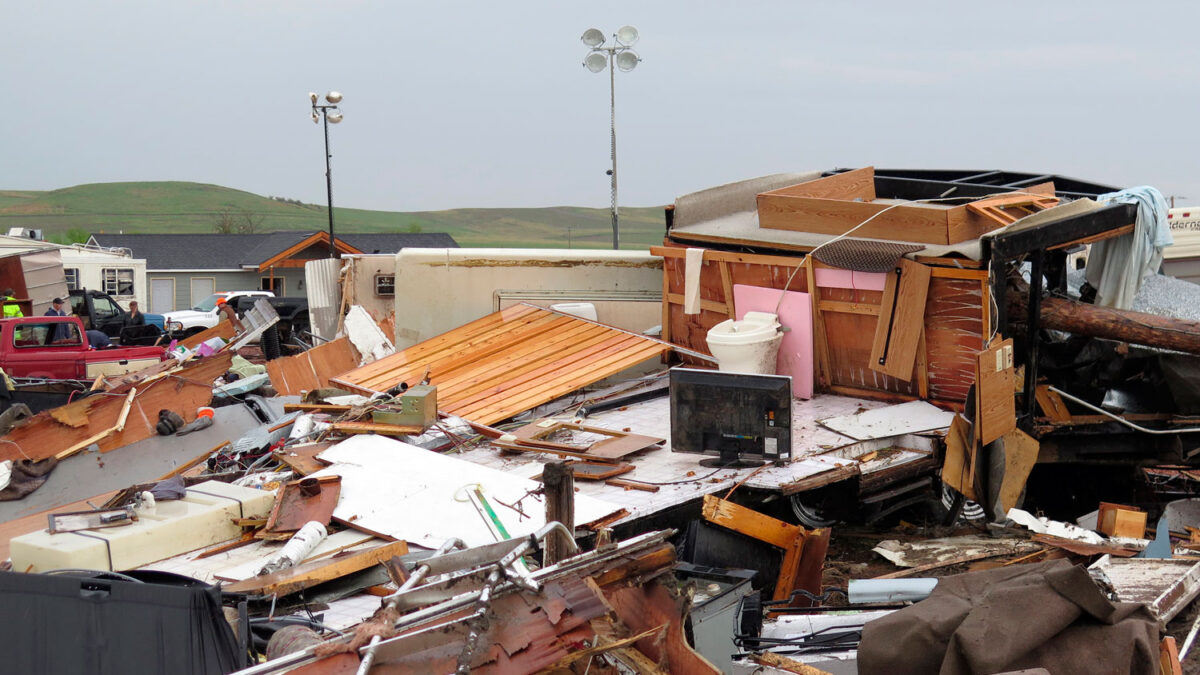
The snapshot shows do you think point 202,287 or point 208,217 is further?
point 208,217

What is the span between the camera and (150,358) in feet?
70.6

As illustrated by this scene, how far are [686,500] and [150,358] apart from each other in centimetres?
1543

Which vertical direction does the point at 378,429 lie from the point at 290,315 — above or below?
above

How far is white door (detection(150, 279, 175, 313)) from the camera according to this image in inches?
1870

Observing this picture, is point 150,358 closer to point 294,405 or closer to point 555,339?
point 294,405

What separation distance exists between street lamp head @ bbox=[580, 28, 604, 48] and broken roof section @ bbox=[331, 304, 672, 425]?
387 inches

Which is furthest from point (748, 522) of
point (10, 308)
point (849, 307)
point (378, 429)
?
point (10, 308)

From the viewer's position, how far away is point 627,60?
23562mm

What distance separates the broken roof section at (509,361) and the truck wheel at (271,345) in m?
8.98

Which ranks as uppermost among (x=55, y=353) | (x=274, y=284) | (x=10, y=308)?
(x=10, y=308)

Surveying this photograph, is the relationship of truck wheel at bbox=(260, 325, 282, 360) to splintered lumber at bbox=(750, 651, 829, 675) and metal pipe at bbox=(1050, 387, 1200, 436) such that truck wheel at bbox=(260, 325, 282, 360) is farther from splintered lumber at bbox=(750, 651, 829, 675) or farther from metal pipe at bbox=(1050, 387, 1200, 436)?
splintered lumber at bbox=(750, 651, 829, 675)

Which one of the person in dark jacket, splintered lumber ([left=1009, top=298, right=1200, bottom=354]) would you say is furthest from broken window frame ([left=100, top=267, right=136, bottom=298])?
splintered lumber ([left=1009, top=298, right=1200, bottom=354])

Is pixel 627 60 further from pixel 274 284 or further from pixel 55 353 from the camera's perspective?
pixel 274 284

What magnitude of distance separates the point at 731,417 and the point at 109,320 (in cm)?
2404
